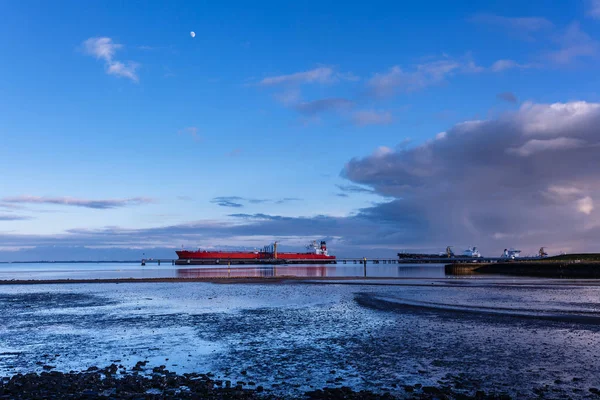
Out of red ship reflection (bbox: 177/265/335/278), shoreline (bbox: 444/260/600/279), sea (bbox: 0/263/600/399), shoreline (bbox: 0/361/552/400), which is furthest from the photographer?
red ship reflection (bbox: 177/265/335/278)

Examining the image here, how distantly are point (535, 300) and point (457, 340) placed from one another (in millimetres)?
19554

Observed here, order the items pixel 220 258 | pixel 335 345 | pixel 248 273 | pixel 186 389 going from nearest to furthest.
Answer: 1. pixel 186 389
2. pixel 335 345
3. pixel 248 273
4. pixel 220 258

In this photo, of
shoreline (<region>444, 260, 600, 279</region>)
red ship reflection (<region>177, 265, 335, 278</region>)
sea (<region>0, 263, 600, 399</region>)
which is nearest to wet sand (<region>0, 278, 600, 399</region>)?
sea (<region>0, 263, 600, 399</region>)

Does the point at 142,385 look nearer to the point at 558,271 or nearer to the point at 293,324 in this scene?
the point at 293,324

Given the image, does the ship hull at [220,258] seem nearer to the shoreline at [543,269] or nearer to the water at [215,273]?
the water at [215,273]

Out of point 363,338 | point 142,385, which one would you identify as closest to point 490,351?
point 363,338

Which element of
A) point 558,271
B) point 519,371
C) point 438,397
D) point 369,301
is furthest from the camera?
point 558,271

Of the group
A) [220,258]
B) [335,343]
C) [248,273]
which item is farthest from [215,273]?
[220,258]

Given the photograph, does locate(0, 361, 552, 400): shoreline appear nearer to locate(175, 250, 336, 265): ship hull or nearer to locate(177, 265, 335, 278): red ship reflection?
locate(177, 265, 335, 278): red ship reflection

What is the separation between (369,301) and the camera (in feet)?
107

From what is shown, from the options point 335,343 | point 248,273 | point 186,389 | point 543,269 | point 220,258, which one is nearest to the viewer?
point 186,389

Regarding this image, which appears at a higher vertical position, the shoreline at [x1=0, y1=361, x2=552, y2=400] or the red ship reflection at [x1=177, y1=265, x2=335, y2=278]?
the shoreline at [x1=0, y1=361, x2=552, y2=400]

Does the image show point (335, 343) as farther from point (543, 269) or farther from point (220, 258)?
point (220, 258)

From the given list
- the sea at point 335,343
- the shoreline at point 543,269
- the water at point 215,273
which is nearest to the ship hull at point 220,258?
the water at point 215,273
